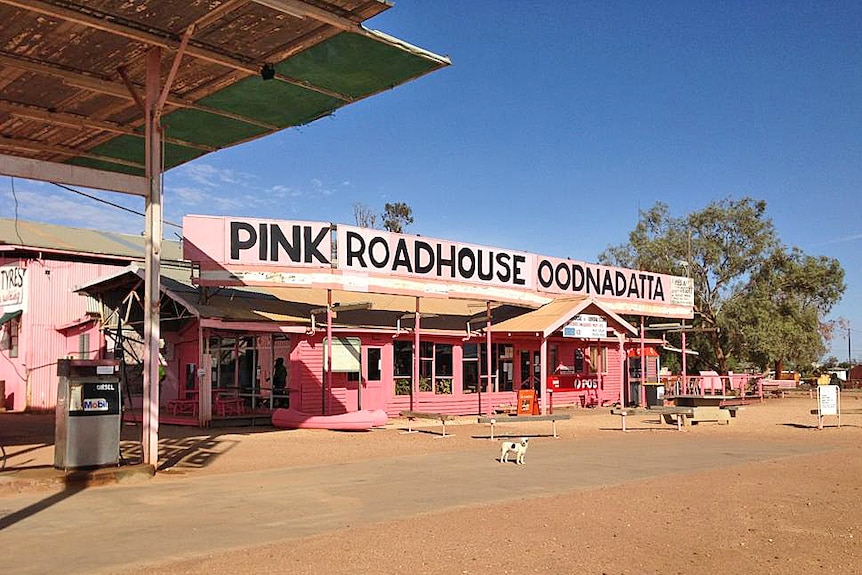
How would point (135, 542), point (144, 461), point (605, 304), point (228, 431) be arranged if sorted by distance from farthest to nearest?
point (605, 304) → point (228, 431) → point (144, 461) → point (135, 542)

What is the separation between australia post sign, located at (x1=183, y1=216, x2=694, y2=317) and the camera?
799 inches

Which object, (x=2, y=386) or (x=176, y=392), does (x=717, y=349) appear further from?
(x=2, y=386)

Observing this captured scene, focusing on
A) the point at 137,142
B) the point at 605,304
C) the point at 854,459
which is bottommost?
the point at 854,459

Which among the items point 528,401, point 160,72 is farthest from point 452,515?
point 528,401

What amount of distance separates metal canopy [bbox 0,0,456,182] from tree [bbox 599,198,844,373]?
3258 cm

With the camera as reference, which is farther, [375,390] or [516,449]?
[375,390]

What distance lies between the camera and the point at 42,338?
1073 inches

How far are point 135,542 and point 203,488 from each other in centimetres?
318

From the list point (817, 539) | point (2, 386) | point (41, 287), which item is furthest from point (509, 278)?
point (817, 539)

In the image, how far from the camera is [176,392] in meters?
24.3

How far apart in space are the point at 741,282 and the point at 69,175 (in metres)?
40.3

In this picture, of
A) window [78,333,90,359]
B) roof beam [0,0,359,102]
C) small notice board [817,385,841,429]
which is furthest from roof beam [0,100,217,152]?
small notice board [817,385,841,429]

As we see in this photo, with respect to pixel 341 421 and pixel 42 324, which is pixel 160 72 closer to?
pixel 341 421

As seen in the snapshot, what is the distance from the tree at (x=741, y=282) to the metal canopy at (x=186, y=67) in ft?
107
